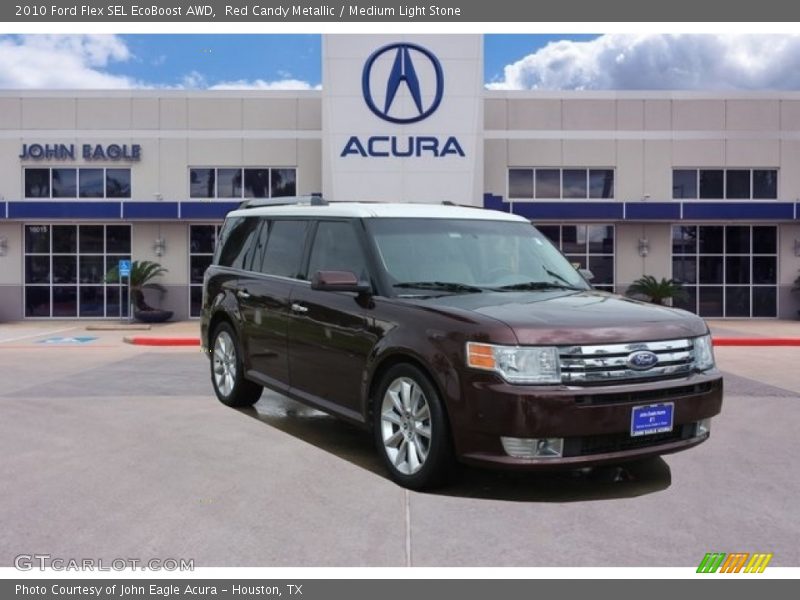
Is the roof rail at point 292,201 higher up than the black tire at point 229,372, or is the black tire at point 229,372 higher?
the roof rail at point 292,201

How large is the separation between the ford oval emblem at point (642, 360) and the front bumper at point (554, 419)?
111 millimetres

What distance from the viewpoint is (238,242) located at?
844cm

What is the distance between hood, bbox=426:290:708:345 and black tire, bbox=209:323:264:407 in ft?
10.5

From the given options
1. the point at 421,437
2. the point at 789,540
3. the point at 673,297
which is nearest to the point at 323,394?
the point at 421,437

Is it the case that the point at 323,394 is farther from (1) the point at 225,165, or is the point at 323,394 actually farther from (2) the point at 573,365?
(1) the point at 225,165

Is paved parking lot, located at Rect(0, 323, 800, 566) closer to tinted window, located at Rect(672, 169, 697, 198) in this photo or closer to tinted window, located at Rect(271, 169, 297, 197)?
tinted window, located at Rect(271, 169, 297, 197)

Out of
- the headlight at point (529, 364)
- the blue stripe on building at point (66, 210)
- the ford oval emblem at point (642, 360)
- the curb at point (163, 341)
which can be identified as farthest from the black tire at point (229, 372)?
the blue stripe on building at point (66, 210)

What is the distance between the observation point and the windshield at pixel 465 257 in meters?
5.94

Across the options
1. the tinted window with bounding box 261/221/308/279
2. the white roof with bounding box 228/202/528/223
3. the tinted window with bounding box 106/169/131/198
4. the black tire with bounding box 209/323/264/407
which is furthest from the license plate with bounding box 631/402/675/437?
the tinted window with bounding box 106/169/131/198

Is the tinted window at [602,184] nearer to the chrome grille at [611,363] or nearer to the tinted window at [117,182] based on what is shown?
the tinted window at [117,182]

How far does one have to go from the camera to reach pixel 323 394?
634 centimetres

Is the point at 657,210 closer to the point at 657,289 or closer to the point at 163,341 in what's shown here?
the point at 657,289

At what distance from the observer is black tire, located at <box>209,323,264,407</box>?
804 cm

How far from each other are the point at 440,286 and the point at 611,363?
1491 millimetres
